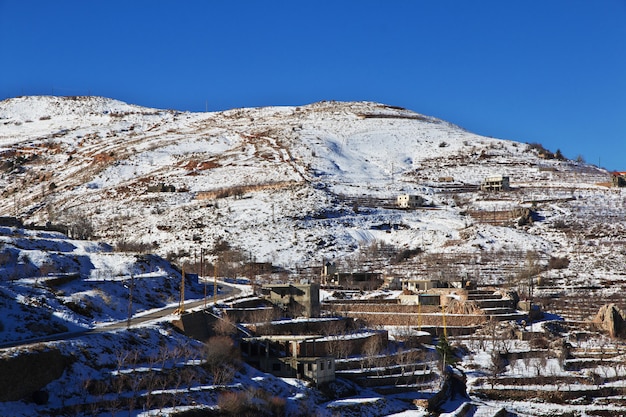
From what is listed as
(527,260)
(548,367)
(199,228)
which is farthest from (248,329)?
(199,228)

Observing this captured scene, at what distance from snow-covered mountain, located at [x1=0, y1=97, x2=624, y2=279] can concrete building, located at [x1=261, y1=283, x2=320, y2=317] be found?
2420 cm

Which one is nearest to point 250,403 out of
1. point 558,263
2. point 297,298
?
point 297,298

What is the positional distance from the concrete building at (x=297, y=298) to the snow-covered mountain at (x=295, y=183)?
24196 millimetres

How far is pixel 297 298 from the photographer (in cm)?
4709

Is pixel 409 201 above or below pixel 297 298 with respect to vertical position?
above

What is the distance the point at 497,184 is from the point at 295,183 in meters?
23.3

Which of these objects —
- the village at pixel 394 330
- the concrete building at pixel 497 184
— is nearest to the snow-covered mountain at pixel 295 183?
the concrete building at pixel 497 184

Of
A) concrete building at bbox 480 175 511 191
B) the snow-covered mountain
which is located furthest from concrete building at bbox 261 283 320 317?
concrete building at bbox 480 175 511 191

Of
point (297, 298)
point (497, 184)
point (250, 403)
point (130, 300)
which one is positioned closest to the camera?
point (250, 403)

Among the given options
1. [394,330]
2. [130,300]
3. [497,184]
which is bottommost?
[394,330]

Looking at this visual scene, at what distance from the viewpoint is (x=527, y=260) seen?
71125mm

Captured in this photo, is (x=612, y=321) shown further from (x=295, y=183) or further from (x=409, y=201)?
(x=295, y=183)

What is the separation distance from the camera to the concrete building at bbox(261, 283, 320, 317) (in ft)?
152

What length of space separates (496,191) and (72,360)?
7775 centimetres
